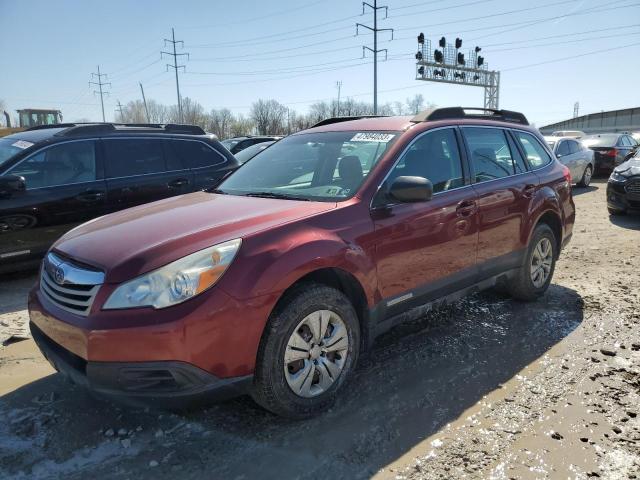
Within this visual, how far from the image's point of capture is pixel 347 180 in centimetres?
343

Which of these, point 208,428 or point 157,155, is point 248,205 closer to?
point 208,428

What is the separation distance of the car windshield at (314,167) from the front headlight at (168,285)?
109 cm

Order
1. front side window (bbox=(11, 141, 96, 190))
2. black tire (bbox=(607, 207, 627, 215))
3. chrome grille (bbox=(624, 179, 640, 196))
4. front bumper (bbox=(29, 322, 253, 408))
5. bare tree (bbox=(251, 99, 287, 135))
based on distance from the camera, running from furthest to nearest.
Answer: bare tree (bbox=(251, 99, 287, 135)), black tire (bbox=(607, 207, 627, 215)), chrome grille (bbox=(624, 179, 640, 196)), front side window (bbox=(11, 141, 96, 190)), front bumper (bbox=(29, 322, 253, 408))

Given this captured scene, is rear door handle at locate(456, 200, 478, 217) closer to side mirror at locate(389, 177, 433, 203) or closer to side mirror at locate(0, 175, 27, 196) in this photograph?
side mirror at locate(389, 177, 433, 203)

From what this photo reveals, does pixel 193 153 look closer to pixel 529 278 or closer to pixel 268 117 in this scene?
pixel 529 278

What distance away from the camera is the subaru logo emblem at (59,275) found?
8.96 feet

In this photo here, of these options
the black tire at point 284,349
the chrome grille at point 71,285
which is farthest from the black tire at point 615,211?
the chrome grille at point 71,285

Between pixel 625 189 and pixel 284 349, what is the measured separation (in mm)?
8565

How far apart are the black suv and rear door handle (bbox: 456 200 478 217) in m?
4.00

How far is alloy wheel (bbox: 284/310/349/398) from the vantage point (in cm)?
279

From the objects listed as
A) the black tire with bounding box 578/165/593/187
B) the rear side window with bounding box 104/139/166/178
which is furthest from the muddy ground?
the black tire with bounding box 578/165/593/187

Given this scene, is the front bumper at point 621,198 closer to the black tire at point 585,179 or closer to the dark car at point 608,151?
the black tire at point 585,179

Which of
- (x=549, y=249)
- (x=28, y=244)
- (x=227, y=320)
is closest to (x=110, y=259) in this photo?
(x=227, y=320)

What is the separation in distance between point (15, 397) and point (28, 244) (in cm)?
275
